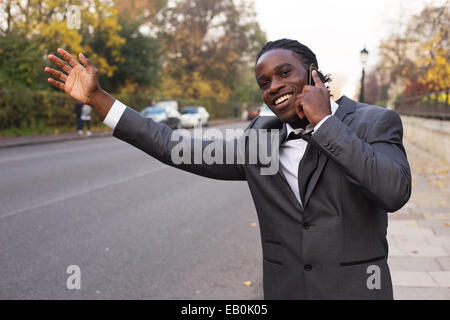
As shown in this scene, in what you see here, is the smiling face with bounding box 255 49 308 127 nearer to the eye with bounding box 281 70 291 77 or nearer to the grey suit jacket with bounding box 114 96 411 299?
the eye with bounding box 281 70 291 77

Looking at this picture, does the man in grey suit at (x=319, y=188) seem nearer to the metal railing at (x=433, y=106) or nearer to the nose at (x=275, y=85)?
the nose at (x=275, y=85)

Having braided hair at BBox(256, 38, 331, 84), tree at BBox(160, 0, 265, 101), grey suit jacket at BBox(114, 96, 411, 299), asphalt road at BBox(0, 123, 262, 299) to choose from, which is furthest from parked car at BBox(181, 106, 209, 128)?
grey suit jacket at BBox(114, 96, 411, 299)

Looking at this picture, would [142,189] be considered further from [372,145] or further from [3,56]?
[3,56]

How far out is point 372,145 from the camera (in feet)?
5.67

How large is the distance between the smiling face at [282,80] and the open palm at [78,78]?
659 millimetres

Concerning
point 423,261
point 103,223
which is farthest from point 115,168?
point 423,261

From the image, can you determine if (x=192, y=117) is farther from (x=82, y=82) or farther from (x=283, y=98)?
(x=283, y=98)

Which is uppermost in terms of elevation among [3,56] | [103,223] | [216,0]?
[216,0]

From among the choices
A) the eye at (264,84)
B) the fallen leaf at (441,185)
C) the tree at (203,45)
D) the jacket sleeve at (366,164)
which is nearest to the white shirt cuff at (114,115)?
the eye at (264,84)

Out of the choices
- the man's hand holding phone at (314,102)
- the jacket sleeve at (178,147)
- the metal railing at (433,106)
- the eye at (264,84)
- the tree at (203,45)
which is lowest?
the jacket sleeve at (178,147)

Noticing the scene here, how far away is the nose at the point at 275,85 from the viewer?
5.80 feet

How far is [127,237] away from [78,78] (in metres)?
4.62

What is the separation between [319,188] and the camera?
1.74m
